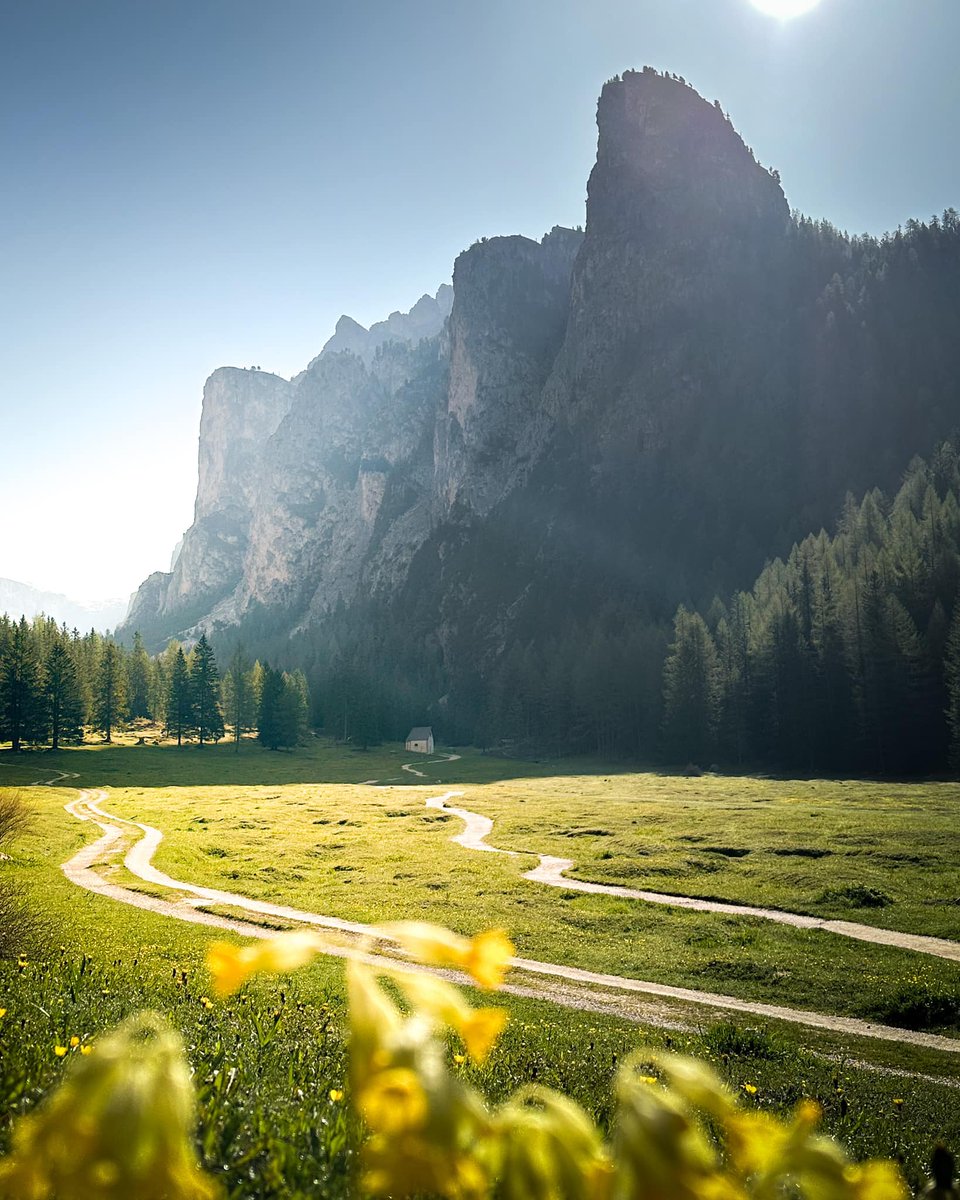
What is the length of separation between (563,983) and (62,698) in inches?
4019

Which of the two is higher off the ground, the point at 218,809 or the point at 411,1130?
the point at 411,1130

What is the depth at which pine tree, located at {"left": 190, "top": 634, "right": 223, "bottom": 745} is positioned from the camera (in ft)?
402

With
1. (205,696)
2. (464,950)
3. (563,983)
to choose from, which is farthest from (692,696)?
(464,950)

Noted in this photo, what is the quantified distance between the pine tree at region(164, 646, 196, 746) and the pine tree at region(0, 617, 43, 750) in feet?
76.3

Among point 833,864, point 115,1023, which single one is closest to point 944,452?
point 833,864

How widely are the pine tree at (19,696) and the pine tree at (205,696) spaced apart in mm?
26632

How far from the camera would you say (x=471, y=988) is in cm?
1780

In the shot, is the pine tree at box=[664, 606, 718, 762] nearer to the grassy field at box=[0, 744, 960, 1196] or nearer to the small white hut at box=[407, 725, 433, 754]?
the grassy field at box=[0, 744, 960, 1196]

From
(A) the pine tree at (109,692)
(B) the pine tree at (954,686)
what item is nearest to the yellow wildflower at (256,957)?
(B) the pine tree at (954,686)

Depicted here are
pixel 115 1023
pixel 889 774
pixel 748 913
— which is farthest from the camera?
pixel 889 774

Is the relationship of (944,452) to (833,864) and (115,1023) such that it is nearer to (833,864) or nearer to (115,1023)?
(833,864)

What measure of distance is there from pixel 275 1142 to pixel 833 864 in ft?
118

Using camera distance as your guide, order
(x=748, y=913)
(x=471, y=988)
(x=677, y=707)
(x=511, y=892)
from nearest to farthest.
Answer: (x=471, y=988)
(x=748, y=913)
(x=511, y=892)
(x=677, y=707)

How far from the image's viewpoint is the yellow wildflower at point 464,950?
3.98 ft
